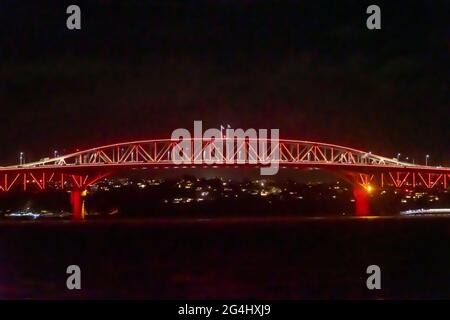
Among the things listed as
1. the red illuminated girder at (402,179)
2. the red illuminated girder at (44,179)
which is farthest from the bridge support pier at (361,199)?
the red illuminated girder at (44,179)

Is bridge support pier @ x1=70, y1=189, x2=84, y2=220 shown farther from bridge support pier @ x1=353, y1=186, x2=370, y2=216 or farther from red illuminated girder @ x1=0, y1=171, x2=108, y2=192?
bridge support pier @ x1=353, y1=186, x2=370, y2=216

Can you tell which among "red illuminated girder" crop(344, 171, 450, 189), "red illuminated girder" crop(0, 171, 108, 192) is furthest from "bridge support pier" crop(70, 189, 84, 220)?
"red illuminated girder" crop(344, 171, 450, 189)

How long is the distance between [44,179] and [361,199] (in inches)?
1468

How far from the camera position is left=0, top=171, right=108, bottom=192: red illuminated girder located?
91.2 meters

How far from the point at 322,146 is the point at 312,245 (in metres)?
61.8

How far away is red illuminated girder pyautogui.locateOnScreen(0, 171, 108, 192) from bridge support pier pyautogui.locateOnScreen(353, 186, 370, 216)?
29823mm

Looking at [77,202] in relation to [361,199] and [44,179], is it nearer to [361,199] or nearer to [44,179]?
[44,179]

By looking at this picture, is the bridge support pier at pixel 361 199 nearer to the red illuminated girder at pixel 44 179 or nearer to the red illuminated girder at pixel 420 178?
the red illuminated girder at pixel 420 178

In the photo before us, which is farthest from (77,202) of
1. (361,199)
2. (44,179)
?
(361,199)

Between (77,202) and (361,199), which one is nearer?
(77,202)

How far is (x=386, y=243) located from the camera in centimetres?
5722

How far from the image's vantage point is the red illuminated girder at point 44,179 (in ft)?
299

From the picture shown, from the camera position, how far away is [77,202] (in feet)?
309

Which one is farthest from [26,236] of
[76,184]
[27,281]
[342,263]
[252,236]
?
[27,281]
